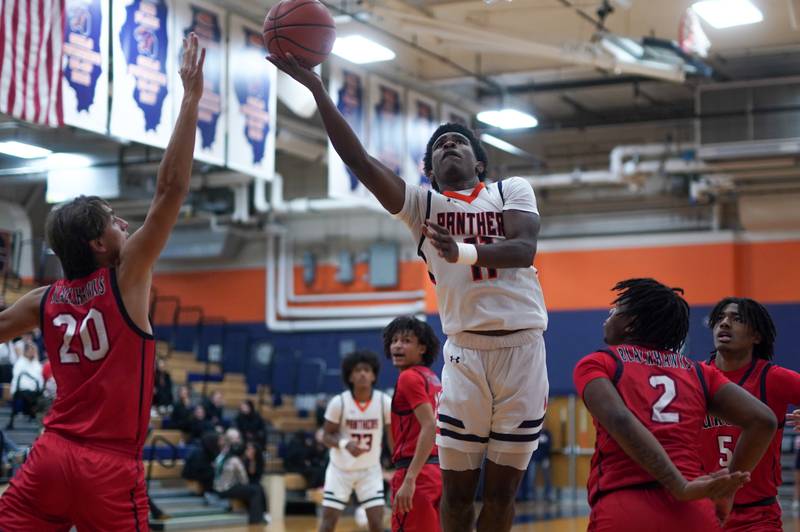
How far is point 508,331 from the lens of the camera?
4695 mm

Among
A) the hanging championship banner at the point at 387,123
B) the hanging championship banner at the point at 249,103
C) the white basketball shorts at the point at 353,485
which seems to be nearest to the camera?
the white basketball shorts at the point at 353,485

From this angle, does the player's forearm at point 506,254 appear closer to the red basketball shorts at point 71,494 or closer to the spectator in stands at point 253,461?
the red basketball shorts at point 71,494

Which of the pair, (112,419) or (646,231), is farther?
(646,231)

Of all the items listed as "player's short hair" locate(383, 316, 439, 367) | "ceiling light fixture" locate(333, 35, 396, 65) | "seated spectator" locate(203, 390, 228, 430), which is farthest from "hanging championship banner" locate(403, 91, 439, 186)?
"player's short hair" locate(383, 316, 439, 367)

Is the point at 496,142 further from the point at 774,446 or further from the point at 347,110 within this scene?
the point at 774,446

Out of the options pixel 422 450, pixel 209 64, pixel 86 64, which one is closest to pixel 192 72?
pixel 422 450

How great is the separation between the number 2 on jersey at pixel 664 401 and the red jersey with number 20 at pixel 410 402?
109 inches

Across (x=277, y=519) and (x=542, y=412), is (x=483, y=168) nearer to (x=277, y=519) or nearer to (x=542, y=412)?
(x=542, y=412)

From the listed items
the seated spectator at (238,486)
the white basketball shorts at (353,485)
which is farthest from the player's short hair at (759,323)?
the seated spectator at (238,486)

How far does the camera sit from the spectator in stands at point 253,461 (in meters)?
17.0

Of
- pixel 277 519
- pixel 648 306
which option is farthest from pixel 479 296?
pixel 277 519

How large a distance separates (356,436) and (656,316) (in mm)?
6127

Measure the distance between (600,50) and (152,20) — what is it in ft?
20.7

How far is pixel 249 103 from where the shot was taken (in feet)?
43.1
